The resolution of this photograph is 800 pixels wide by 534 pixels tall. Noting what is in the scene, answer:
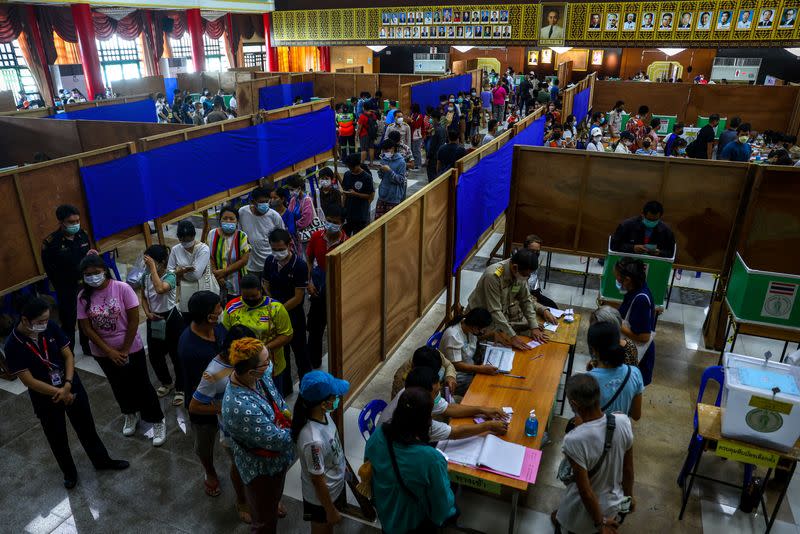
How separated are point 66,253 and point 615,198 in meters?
5.92

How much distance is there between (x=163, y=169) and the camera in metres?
7.37

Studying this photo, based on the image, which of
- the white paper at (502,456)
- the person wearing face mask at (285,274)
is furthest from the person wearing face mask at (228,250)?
the white paper at (502,456)

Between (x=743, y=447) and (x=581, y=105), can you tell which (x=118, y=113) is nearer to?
(x=581, y=105)

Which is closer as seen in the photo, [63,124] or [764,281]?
[764,281]

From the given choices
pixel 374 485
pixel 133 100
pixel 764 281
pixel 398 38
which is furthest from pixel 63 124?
pixel 398 38

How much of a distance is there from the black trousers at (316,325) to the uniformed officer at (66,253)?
2118mm

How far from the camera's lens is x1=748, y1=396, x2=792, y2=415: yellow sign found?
3.20m

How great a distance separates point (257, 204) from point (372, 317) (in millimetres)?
2281

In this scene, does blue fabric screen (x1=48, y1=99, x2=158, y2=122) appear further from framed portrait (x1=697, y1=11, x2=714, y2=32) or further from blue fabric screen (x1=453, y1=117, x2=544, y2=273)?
framed portrait (x1=697, y1=11, x2=714, y2=32)

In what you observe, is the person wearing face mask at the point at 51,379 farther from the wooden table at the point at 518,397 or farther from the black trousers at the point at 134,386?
the wooden table at the point at 518,397

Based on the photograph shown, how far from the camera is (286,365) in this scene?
4.88m

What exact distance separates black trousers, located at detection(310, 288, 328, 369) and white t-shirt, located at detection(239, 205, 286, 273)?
3.06ft

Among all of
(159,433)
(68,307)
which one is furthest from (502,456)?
(68,307)

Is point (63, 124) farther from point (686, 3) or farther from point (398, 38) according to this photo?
point (686, 3)
